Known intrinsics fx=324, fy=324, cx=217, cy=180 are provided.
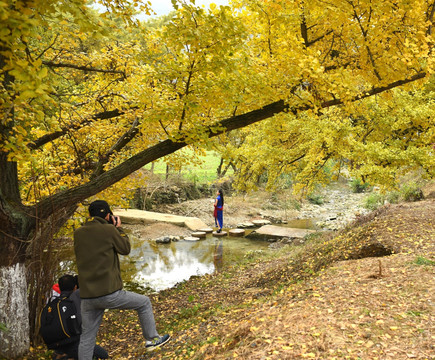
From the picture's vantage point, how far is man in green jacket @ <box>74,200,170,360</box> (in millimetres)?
3332

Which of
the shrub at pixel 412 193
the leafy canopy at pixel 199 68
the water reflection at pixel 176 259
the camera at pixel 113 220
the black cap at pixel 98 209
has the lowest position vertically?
the water reflection at pixel 176 259

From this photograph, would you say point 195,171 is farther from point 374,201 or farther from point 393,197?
point 393,197

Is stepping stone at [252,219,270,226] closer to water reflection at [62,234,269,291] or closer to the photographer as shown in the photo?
water reflection at [62,234,269,291]

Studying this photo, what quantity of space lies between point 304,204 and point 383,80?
17.4 metres

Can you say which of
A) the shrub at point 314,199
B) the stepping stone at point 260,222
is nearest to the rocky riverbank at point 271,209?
the shrub at point 314,199

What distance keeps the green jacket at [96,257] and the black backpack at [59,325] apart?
516 mm

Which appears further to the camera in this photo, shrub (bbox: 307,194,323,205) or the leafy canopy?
shrub (bbox: 307,194,323,205)

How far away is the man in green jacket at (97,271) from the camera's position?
3332 millimetres

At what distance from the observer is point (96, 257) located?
11.0 ft

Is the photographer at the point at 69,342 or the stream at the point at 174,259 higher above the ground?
the photographer at the point at 69,342

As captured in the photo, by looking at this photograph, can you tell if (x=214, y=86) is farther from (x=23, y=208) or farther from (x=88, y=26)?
(x=23, y=208)

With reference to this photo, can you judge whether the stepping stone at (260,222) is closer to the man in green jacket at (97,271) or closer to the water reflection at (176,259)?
the water reflection at (176,259)

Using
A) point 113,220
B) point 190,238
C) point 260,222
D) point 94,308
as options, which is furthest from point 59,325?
point 260,222

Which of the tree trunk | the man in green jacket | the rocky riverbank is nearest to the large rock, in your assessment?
the rocky riverbank
